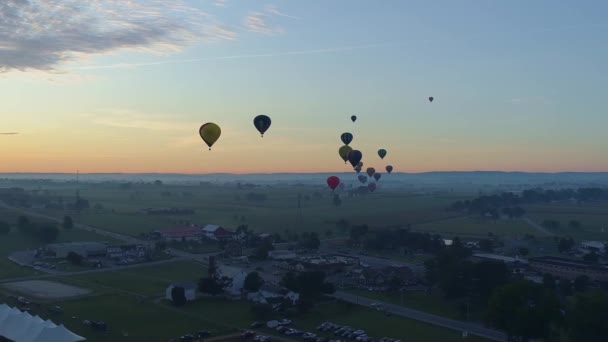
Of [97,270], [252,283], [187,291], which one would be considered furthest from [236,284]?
[97,270]

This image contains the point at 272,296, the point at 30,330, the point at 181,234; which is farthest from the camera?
the point at 181,234

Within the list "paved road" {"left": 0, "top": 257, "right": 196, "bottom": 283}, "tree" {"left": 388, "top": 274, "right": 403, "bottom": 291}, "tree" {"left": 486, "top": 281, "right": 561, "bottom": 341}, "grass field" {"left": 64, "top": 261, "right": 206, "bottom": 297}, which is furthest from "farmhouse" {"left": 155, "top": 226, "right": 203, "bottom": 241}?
"tree" {"left": 486, "top": 281, "right": 561, "bottom": 341}

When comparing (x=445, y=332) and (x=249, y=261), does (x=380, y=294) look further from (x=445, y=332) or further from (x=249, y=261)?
(x=249, y=261)

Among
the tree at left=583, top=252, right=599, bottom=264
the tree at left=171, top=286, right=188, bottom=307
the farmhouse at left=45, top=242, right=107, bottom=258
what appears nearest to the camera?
the tree at left=171, top=286, right=188, bottom=307

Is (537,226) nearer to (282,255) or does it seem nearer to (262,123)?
(282,255)

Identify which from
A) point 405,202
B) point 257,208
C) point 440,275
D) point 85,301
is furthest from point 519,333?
point 405,202

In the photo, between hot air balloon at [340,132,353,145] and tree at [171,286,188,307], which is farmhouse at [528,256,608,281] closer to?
hot air balloon at [340,132,353,145]

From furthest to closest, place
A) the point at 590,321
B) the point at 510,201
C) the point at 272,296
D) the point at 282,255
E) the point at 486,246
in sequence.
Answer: the point at 510,201 < the point at 486,246 < the point at 282,255 < the point at 272,296 < the point at 590,321
